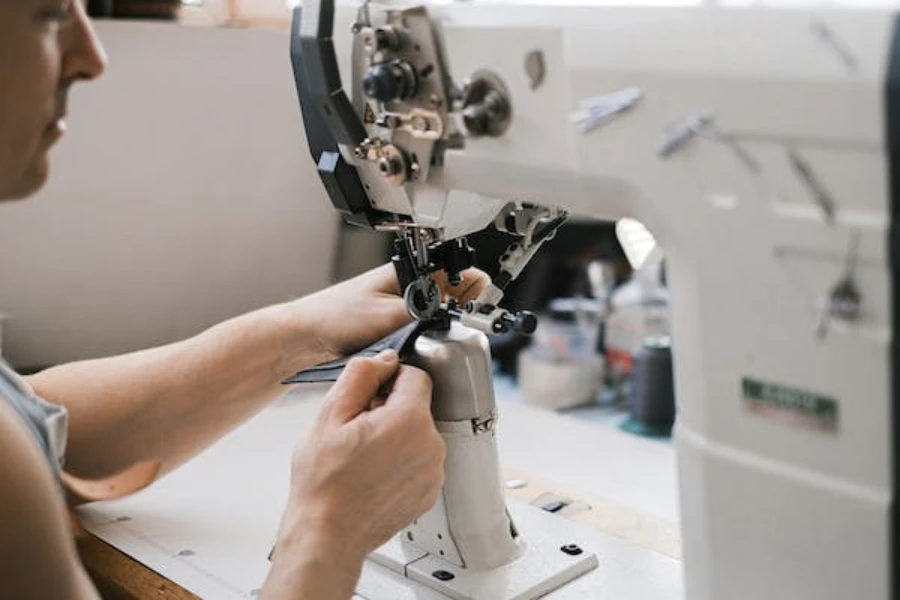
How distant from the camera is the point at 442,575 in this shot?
1281mm

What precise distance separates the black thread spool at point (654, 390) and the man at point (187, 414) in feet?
2.21

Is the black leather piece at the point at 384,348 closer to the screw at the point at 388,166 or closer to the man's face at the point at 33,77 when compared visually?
the screw at the point at 388,166

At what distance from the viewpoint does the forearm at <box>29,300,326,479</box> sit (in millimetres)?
1504

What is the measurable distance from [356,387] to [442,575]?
270mm

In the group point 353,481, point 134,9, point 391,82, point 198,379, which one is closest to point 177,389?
point 198,379

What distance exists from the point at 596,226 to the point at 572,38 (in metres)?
1.75

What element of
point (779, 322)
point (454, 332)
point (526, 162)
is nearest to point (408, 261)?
point (454, 332)

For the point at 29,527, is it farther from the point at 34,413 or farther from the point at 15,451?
the point at 34,413

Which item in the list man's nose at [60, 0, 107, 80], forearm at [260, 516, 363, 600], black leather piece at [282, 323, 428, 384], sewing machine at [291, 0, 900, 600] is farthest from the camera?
black leather piece at [282, 323, 428, 384]

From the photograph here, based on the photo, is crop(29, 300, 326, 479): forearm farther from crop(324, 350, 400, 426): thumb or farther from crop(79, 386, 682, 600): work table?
crop(324, 350, 400, 426): thumb

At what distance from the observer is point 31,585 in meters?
0.87

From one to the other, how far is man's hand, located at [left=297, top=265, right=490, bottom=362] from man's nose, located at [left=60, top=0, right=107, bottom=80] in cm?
55

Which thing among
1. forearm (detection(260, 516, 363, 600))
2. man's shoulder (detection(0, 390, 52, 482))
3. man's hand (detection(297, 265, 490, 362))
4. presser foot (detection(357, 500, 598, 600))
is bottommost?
presser foot (detection(357, 500, 598, 600))

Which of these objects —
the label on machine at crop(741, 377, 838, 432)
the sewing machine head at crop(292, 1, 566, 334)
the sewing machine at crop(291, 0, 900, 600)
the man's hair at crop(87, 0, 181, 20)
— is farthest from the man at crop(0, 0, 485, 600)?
the man's hair at crop(87, 0, 181, 20)
